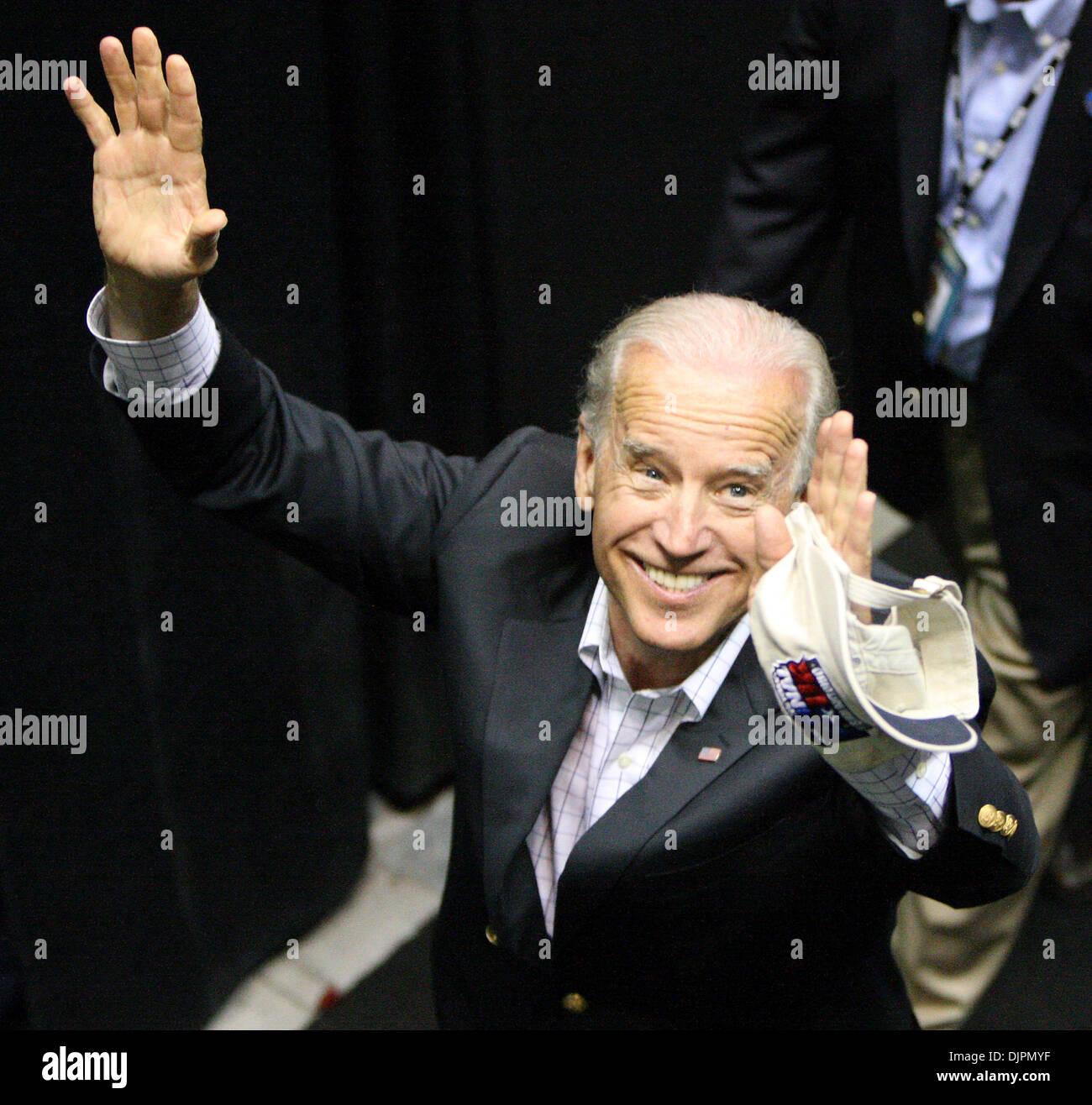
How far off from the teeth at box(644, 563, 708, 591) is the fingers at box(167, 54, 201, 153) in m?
0.71

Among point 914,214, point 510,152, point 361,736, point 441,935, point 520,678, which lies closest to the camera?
point 520,678

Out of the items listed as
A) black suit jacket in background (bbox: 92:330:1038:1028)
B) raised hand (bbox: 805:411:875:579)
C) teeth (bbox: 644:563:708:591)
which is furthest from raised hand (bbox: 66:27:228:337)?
raised hand (bbox: 805:411:875:579)

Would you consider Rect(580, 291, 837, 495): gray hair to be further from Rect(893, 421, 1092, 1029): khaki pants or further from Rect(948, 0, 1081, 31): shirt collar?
Rect(893, 421, 1092, 1029): khaki pants

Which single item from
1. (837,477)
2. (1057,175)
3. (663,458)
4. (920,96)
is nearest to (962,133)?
(920,96)

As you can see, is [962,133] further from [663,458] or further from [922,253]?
[663,458]

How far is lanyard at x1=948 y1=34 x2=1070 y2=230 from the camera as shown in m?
2.64

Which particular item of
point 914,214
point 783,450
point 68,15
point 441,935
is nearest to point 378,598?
point 441,935

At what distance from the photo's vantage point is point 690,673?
2.03 m

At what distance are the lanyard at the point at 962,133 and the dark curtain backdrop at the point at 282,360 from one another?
0.69m

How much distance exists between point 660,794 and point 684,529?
33 cm

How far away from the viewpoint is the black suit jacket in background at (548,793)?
1.94 meters

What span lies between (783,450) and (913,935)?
1584mm

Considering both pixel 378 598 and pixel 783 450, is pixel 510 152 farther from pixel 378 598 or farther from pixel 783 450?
pixel 783 450
